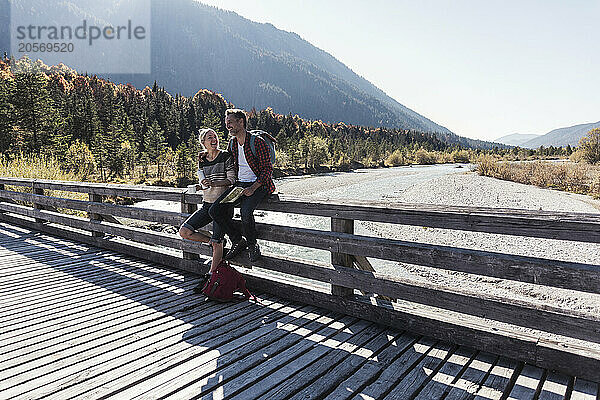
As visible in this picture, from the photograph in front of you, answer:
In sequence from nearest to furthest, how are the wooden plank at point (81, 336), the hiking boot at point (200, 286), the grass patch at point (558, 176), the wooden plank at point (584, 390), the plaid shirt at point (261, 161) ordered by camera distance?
the wooden plank at point (584, 390) < the wooden plank at point (81, 336) < the plaid shirt at point (261, 161) < the hiking boot at point (200, 286) < the grass patch at point (558, 176)

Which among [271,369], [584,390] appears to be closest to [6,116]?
[271,369]

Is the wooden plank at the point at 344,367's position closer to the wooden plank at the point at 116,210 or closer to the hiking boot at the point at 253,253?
the hiking boot at the point at 253,253

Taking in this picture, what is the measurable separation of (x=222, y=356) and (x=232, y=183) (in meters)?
1.87

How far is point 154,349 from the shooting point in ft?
10.6

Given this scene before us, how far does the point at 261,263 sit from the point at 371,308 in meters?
1.30

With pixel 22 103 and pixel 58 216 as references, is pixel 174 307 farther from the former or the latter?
pixel 22 103

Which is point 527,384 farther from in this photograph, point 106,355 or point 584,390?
point 106,355

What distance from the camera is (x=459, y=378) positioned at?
9.04 ft

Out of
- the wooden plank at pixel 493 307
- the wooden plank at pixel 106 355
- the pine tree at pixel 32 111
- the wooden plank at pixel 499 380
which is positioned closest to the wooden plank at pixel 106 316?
the wooden plank at pixel 106 355

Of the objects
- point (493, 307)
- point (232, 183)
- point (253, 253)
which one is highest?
point (232, 183)

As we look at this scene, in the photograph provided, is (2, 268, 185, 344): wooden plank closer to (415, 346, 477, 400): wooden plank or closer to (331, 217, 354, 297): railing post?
(331, 217, 354, 297): railing post

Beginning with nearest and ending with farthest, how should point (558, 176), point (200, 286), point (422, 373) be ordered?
point (422, 373)
point (200, 286)
point (558, 176)

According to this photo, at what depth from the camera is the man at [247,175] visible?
13.4ft

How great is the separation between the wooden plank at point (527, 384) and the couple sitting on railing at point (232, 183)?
2543mm
